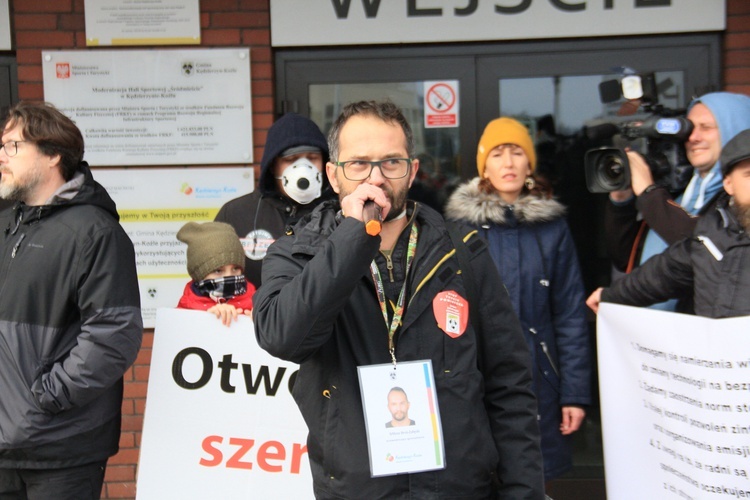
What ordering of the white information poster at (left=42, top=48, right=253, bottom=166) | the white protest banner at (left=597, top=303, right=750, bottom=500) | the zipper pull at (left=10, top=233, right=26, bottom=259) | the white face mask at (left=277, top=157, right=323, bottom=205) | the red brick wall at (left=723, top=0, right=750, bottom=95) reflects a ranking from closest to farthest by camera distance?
the white protest banner at (left=597, top=303, right=750, bottom=500), the zipper pull at (left=10, top=233, right=26, bottom=259), the white face mask at (left=277, top=157, right=323, bottom=205), the red brick wall at (left=723, top=0, right=750, bottom=95), the white information poster at (left=42, top=48, right=253, bottom=166)

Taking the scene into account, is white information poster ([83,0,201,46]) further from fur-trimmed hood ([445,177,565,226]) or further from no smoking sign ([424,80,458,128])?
fur-trimmed hood ([445,177,565,226])

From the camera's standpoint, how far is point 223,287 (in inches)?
128

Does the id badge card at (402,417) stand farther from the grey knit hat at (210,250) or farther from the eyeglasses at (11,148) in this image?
the eyeglasses at (11,148)

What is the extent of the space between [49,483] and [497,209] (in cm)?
196

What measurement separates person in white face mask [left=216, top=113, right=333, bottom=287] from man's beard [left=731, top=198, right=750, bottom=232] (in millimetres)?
1674

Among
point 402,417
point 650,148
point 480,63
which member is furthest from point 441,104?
point 402,417

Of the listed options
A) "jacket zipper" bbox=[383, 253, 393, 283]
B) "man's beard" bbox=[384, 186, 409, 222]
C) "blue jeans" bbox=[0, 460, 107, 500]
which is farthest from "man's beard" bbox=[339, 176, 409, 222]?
"blue jeans" bbox=[0, 460, 107, 500]

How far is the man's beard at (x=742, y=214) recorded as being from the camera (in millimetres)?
2451

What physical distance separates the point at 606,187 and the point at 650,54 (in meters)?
1.63

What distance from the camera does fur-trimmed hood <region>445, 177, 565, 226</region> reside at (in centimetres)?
331

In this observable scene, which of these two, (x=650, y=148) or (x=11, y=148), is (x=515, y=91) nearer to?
(x=650, y=148)

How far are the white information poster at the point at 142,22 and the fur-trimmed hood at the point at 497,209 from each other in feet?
6.33

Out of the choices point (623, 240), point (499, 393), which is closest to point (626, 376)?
point (623, 240)

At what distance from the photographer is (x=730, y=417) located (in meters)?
Answer: 2.35
